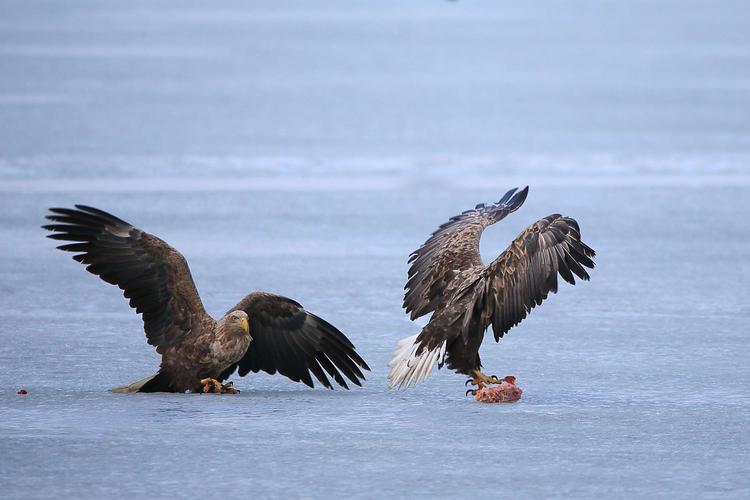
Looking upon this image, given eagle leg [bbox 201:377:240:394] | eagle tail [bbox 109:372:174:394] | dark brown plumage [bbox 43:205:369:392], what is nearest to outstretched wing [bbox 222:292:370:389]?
dark brown plumage [bbox 43:205:369:392]

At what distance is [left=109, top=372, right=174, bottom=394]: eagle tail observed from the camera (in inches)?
251

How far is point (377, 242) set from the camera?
412 inches

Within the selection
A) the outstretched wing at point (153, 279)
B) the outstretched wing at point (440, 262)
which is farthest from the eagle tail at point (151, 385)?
the outstretched wing at point (440, 262)

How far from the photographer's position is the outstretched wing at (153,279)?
6.35 m

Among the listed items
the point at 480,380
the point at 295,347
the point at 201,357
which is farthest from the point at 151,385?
the point at 480,380

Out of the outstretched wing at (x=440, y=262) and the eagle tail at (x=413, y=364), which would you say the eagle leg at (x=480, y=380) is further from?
the outstretched wing at (x=440, y=262)

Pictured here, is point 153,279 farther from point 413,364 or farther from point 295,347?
point 413,364

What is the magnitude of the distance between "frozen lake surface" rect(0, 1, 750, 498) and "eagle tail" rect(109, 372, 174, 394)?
10cm

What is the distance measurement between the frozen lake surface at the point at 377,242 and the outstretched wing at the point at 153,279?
307mm

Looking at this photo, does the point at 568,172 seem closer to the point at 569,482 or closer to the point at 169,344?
the point at 169,344

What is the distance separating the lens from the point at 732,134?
1512 centimetres

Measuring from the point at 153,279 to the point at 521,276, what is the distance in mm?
1497

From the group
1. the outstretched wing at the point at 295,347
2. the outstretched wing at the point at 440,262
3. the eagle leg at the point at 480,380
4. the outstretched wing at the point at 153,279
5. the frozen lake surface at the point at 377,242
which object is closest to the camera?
the frozen lake surface at the point at 377,242

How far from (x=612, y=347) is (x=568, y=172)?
6039 millimetres
